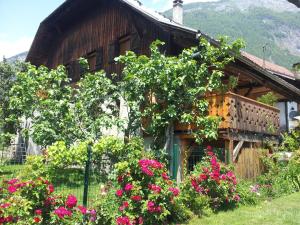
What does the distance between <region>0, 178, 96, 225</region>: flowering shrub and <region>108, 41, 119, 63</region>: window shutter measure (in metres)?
10.1

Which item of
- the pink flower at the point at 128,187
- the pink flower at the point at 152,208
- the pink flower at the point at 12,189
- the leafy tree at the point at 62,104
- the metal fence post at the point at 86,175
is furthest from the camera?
the leafy tree at the point at 62,104

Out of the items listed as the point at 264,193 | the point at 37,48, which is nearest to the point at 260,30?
the point at 37,48

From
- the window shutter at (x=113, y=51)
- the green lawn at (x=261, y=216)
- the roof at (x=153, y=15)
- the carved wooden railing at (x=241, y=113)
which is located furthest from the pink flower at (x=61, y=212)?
the window shutter at (x=113, y=51)

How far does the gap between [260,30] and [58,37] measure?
126 m

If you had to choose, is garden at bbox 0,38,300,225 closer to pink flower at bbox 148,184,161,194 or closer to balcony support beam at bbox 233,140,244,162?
pink flower at bbox 148,184,161,194

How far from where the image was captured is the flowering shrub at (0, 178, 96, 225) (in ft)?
17.6

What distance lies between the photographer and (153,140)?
11086 mm

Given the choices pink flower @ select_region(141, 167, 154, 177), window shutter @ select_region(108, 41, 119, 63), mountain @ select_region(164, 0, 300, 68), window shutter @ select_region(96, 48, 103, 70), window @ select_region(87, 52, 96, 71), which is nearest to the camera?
pink flower @ select_region(141, 167, 154, 177)

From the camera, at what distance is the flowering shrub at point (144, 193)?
6.43 m

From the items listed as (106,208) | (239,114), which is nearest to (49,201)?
(106,208)

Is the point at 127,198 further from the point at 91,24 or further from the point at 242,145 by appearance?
the point at 91,24

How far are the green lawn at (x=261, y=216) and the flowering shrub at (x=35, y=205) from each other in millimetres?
2534

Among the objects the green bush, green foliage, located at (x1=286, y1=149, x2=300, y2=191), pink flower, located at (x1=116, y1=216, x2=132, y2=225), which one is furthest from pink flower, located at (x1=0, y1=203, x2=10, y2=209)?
green foliage, located at (x1=286, y1=149, x2=300, y2=191)

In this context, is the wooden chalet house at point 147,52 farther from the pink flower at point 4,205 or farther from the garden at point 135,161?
the pink flower at point 4,205
